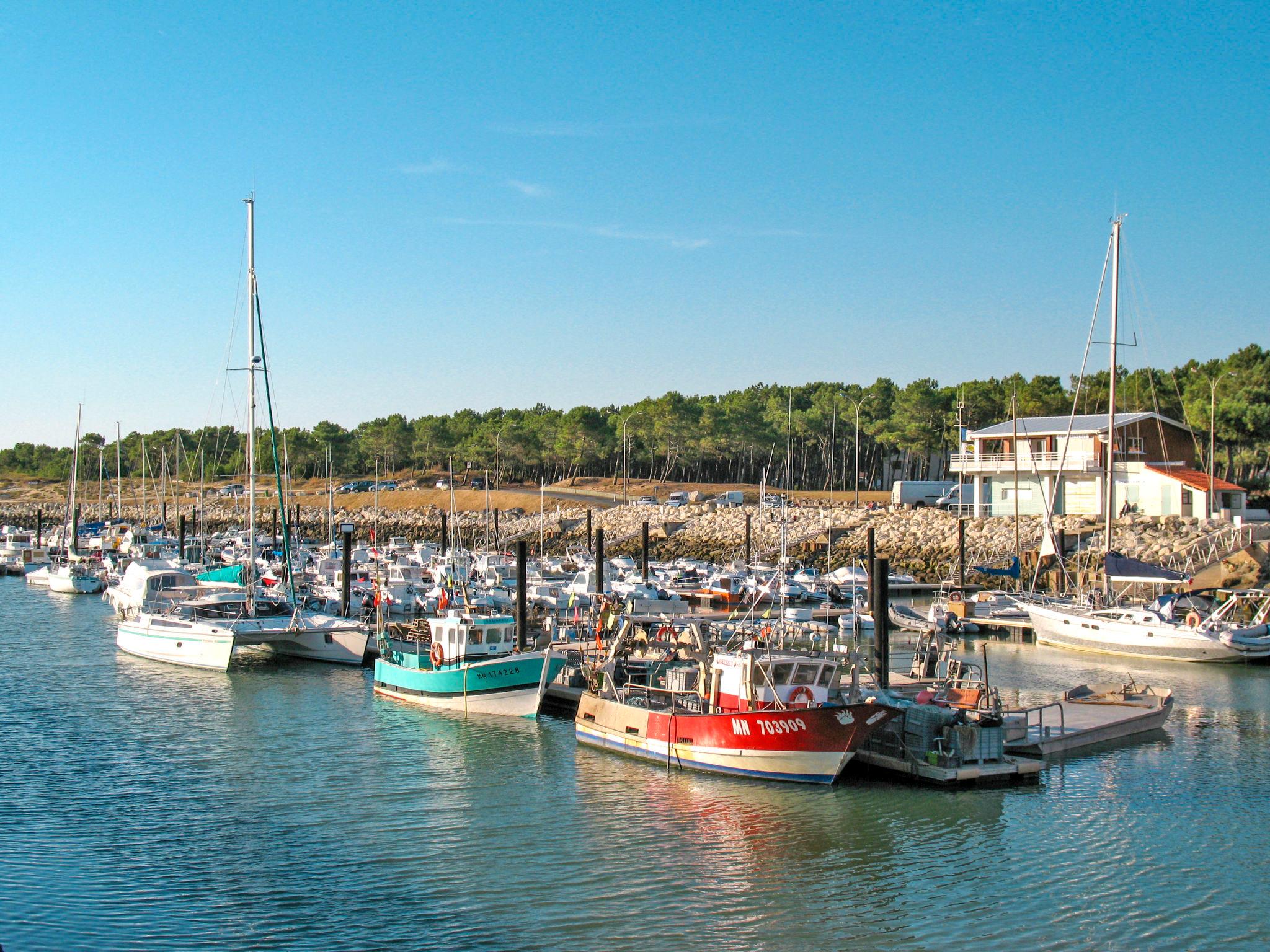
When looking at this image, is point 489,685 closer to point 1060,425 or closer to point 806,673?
point 806,673

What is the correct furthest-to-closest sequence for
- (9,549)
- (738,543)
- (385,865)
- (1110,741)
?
(9,549), (738,543), (1110,741), (385,865)

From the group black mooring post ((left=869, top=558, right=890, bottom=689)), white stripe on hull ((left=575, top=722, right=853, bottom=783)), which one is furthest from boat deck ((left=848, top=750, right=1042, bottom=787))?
black mooring post ((left=869, top=558, right=890, bottom=689))

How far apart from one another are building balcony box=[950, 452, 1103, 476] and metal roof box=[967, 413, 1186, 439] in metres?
1.40

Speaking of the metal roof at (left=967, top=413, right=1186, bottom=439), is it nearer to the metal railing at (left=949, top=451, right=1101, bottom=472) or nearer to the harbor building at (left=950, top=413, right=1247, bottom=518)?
the harbor building at (left=950, top=413, right=1247, bottom=518)

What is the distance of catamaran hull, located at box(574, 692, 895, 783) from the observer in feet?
85.3

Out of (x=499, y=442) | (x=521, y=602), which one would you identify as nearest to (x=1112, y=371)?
(x=521, y=602)

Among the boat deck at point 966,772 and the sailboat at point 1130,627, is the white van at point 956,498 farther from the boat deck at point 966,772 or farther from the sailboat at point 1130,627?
the boat deck at point 966,772

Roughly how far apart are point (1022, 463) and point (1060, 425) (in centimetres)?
398

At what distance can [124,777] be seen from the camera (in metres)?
27.8

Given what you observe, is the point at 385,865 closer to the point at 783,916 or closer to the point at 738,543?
the point at 783,916

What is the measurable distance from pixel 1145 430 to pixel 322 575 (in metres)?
56.7

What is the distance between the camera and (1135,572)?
50.6m

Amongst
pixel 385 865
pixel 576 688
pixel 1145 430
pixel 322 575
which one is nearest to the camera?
pixel 385 865

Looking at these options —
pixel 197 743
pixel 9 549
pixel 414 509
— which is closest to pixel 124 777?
pixel 197 743
